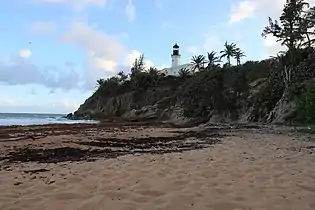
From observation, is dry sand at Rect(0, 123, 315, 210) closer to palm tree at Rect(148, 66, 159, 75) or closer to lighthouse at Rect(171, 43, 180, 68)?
palm tree at Rect(148, 66, 159, 75)

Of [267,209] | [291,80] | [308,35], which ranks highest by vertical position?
[308,35]

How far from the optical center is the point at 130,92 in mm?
78812

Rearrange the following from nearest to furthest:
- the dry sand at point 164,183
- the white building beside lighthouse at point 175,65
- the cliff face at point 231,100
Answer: the dry sand at point 164,183
the cliff face at point 231,100
the white building beside lighthouse at point 175,65

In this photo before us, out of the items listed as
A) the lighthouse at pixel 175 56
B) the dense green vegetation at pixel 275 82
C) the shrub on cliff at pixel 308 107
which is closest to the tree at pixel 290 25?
the dense green vegetation at pixel 275 82

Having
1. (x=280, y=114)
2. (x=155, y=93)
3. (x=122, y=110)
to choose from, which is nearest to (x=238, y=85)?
(x=280, y=114)

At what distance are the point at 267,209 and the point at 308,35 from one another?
4097cm

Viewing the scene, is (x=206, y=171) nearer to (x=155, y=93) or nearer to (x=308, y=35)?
(x=308, y=35)

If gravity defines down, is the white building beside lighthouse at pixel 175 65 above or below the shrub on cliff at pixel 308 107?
above

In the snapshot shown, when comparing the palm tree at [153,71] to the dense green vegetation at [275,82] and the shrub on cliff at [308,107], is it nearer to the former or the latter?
the dense green vegetation at [275,82]

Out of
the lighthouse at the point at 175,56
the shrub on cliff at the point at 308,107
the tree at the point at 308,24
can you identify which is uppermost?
the lighthouse at the point at 175,56

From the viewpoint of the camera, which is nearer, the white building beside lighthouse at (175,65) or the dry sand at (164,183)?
the dry sand at (164,183)

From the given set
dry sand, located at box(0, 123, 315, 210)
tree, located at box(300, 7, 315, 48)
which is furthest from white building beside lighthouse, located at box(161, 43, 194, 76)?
dry sand, located at box(0, 123, 315, 210)

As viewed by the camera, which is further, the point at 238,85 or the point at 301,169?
the point at 238,85

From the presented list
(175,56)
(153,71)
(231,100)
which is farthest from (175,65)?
(231,100)
